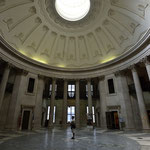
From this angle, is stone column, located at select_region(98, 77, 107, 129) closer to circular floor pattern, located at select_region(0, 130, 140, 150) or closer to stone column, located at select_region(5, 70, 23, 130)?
circular floor pattern, located at select_region(0, 130, 140, 150)

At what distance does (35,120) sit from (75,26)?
683 inches

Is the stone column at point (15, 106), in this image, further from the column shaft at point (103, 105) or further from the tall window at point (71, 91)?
the tall window at point (71, 91)

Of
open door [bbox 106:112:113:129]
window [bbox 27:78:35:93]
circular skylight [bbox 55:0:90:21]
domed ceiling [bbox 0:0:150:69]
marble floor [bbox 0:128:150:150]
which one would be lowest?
marble floor [bbox 0:128:150:150]

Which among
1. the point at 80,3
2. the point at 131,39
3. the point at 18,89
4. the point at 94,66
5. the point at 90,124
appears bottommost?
the point at 90,124

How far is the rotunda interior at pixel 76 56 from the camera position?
567 inches

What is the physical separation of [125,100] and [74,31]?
1492 centimetres

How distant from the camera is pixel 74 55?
2220 centimetres

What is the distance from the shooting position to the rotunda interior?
14406 millimetres

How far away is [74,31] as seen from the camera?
20266 mm

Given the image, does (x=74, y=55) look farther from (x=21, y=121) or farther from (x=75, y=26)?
(x=21, y=121)

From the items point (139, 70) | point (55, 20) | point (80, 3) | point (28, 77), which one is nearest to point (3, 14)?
point (55, 20)

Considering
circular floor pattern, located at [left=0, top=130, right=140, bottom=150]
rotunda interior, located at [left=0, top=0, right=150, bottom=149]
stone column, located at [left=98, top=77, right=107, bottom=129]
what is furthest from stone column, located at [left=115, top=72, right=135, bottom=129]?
circular floor pattern, located at [left=0, top=130, right=140, bottom=150]

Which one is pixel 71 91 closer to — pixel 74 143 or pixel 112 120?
pixel 112 120

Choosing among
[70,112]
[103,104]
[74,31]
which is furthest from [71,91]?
[74,31]
